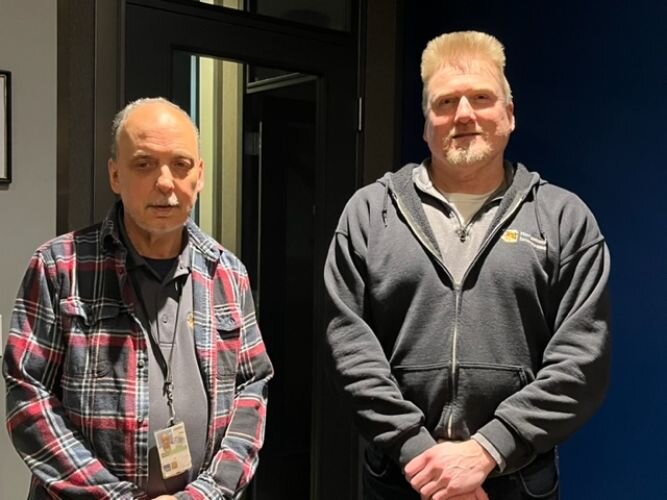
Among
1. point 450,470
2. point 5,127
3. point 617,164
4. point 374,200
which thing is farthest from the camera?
point 617,164

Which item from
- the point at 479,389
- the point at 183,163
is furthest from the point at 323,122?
the point at 479,389

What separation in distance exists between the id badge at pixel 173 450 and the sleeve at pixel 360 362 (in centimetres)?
33

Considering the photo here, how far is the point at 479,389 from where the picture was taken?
61.6 inches

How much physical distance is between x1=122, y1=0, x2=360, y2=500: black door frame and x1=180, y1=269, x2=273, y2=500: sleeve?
1.04m

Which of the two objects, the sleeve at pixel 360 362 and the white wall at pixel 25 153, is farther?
the white wall at pixel 25 153

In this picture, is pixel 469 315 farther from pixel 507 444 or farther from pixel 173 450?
pixel 173 450

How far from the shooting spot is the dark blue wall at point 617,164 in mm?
2260

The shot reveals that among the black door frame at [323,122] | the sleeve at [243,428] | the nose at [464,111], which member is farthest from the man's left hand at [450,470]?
the black door frame at [323,122]

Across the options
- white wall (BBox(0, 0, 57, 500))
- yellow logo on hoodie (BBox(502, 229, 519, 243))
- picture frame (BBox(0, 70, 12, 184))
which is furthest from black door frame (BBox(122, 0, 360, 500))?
yellow logo on hoodie (BBox(502, 229, 519, 243))

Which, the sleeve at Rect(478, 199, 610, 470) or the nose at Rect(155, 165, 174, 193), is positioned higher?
the nose at Rect(155, 165, 174, 193)

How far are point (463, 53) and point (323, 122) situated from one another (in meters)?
1.20

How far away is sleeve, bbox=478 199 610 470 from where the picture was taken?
1.50m

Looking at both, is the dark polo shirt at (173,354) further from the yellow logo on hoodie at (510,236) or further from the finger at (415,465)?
the yellow logo on hoodie at (510,236)

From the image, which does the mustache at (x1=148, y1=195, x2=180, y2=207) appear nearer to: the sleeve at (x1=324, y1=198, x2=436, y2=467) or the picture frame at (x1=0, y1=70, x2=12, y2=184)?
the sleeve at (x1=324, y1=198, x2=436, y2=467)
